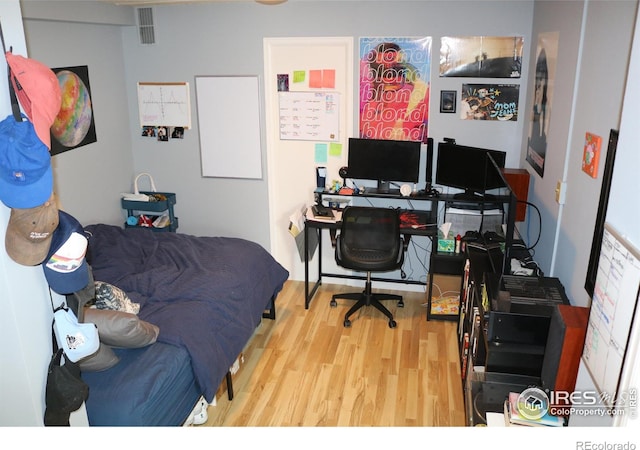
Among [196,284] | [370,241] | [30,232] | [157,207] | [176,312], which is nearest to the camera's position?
[30,232]

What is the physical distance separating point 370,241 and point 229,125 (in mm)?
1735

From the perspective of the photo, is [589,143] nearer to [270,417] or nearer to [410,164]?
[410,164]

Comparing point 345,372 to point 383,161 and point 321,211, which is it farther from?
point 383,161

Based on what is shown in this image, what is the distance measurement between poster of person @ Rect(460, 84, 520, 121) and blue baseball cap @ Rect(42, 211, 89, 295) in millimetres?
3311

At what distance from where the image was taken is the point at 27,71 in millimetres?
1734

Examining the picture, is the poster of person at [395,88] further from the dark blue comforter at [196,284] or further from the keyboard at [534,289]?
the keyboard at [534,289]

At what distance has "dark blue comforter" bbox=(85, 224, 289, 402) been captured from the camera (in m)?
2.97

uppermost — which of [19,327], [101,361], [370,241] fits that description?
[19,327]

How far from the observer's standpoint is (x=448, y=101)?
172 inches

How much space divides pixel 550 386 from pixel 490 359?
35cm

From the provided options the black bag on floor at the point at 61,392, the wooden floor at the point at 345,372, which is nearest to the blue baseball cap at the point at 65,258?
the black bag on floor at the point at 61,392

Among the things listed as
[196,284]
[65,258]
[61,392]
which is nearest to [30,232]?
[65,258]

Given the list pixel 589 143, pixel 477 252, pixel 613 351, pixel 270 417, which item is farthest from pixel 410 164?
pixel 613 351
